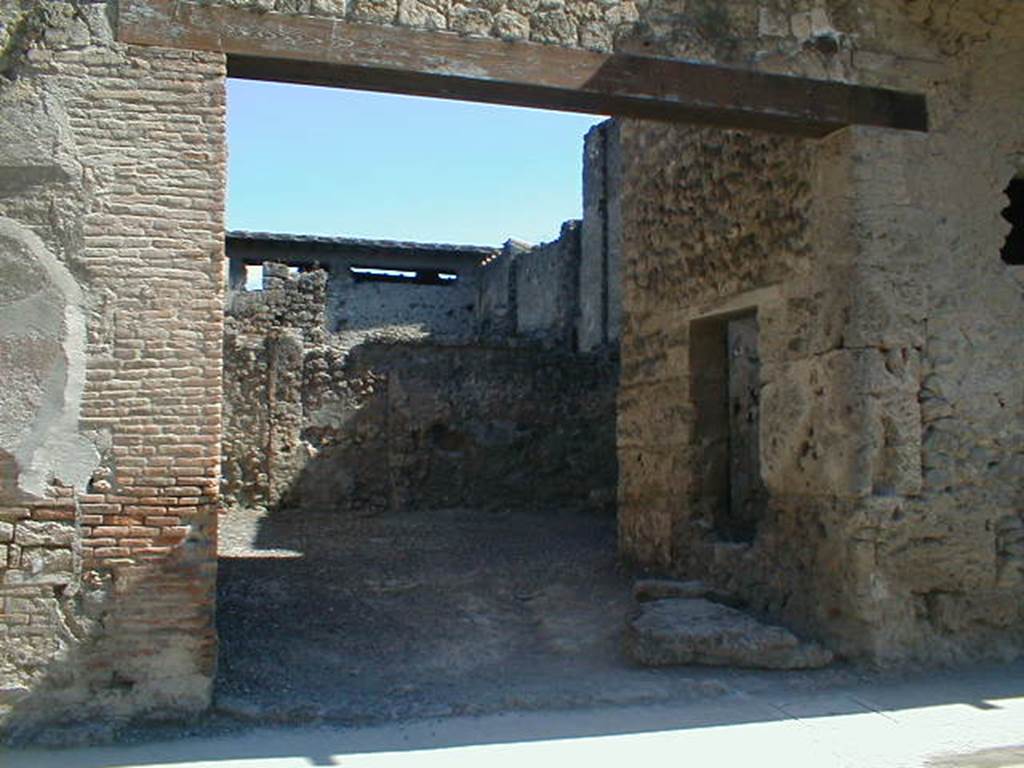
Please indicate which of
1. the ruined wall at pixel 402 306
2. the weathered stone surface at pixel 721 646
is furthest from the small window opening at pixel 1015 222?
the ruined wall at pixel 402 306

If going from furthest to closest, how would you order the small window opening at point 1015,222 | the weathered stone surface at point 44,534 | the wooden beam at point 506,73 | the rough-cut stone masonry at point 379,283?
1. the rough-cut stone masonry at point 379,283
2. the small window opening at point 1015,222
3. the wooden beam at point 506,73
4. the weathered stone surface at point 44,534

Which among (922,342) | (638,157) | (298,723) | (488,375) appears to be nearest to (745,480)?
(922,342)

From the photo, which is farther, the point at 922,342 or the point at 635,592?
the point at 635,592

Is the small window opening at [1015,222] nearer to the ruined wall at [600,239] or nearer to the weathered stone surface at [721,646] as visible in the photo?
the weathered stone surface at [721,646]

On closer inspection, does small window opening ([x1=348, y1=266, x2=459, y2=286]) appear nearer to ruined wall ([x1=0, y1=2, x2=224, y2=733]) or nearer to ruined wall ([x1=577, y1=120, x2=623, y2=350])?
ruined wall ([x1=577, y1=120, x2=623, y2=350])

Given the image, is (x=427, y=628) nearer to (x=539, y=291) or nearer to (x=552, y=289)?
(x=552, y=289)

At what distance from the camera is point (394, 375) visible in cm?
1284

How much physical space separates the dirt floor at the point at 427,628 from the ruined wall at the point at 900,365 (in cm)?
76

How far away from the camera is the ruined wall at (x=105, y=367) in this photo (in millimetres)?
5270

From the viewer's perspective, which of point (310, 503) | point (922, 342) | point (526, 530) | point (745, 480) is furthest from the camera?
point (310, 503)

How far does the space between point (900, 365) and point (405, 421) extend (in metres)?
7.06

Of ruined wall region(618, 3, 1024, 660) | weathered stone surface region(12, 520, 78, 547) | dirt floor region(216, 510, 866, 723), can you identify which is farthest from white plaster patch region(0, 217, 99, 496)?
ruined wall region(618, 3, 1024, 660)

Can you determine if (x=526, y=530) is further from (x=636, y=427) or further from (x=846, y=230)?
(x=846, y=230)

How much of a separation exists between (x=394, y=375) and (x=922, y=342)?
7232 mm
